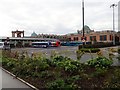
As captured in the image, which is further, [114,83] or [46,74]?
[46,74]

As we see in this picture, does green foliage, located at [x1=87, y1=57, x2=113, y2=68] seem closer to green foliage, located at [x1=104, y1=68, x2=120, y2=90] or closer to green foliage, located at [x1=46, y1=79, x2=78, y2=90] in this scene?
green foliage, located at [x1=104, y1=68, x2=120, y2=90]

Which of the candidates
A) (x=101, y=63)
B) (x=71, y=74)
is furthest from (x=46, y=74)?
(x=101, y=63)

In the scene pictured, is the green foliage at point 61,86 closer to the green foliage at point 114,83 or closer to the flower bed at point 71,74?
the flower bed at point 71,74

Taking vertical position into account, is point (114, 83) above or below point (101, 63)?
below

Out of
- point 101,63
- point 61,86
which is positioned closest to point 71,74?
point 101,63

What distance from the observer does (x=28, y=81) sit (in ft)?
34.8

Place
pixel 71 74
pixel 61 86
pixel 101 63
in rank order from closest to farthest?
pixel 61 86, pixel 71 74, pixel 101 63

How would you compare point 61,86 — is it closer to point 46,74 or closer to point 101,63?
point 46,74

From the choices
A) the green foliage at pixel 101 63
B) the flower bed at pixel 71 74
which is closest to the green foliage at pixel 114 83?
the flower bed at pixel 71 74

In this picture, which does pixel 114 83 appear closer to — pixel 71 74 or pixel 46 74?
pixel 71 74

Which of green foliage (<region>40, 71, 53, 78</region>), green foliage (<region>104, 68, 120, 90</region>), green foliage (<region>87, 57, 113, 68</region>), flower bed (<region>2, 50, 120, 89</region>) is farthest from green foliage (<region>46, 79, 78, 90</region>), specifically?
green foliage (<region>87, 57, 113, 68</region>)

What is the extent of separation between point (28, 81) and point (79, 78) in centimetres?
234

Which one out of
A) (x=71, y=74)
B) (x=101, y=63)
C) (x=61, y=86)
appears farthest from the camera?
(x=101, y=63)

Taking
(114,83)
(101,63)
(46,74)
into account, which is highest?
(101,63)
